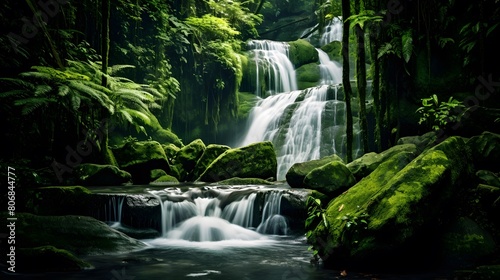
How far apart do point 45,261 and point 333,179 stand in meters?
5.25

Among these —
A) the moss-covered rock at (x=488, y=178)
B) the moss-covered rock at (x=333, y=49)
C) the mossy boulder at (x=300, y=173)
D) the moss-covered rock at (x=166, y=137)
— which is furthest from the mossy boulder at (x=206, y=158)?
the moss-covered rock at (x=333, y=49)

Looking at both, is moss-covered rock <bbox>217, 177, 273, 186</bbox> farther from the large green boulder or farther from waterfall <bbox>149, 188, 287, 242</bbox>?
the large green boulder

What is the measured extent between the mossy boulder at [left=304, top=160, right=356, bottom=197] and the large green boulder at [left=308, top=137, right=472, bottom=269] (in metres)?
2.19

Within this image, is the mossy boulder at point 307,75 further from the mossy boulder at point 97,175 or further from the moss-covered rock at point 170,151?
the mossy boulder at point 97,175

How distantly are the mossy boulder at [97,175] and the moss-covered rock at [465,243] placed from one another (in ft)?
26.7

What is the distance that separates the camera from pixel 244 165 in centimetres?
1191

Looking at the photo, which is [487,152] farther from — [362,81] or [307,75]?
[307,75]

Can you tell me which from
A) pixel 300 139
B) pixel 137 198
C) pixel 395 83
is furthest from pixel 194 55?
pixel 137 198

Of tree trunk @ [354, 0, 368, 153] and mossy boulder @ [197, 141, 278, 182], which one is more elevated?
tree trunk @ [354, 0, 368, 153]

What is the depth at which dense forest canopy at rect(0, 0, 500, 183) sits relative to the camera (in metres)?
8.77

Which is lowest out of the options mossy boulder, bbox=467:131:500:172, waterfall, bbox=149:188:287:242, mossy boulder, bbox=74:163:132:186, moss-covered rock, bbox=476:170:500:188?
waterfall, bbox=149:188:287:242

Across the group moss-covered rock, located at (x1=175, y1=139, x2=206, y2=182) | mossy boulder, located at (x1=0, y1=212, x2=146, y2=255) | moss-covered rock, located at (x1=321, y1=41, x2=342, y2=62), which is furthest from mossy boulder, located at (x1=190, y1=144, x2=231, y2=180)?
moss-covered rock, located at (x1=321, y1=41, x2=342, y2=62)

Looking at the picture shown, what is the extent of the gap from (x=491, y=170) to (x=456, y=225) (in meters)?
2.15

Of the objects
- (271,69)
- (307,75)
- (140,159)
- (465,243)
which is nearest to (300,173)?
(465,243)
